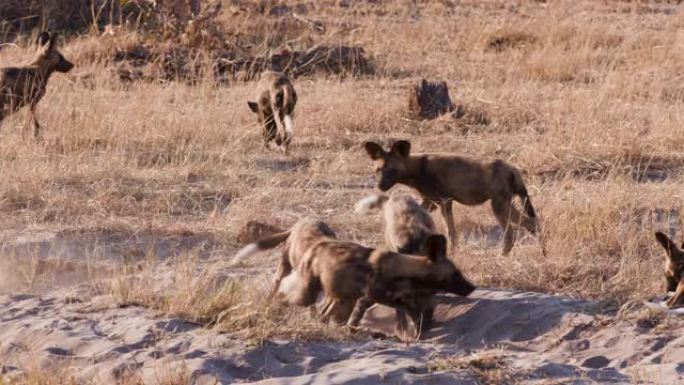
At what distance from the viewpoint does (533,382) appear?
5848mm

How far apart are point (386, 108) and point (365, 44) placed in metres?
3.51

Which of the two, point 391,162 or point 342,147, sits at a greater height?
point 391,162

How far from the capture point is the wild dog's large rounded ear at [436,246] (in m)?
6.62

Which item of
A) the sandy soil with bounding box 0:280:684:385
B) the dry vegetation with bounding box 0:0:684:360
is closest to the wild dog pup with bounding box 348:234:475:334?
the sandy soil with bounding box 0:280:684:385

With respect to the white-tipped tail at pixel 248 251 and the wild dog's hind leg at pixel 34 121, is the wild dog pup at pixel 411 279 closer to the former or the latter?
the white-tipped tail at pixel 248 251

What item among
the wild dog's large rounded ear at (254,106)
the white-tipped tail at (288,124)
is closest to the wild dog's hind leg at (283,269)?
the white-tipped tail at (288,124)

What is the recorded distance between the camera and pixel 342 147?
1135 centimetres

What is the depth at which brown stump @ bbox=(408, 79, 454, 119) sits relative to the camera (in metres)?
12.2

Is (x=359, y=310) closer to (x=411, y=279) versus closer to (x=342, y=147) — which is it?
(x=411, y=279)

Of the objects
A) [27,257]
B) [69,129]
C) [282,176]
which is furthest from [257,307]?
[69,129]

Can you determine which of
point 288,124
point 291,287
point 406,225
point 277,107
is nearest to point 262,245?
point 291,287

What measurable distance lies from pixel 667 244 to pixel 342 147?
4.56 m

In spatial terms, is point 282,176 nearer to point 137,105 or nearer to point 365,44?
point 137,105

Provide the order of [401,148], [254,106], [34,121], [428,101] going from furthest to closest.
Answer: [428,101]
[254,106]
[34,121]
[401,148]
